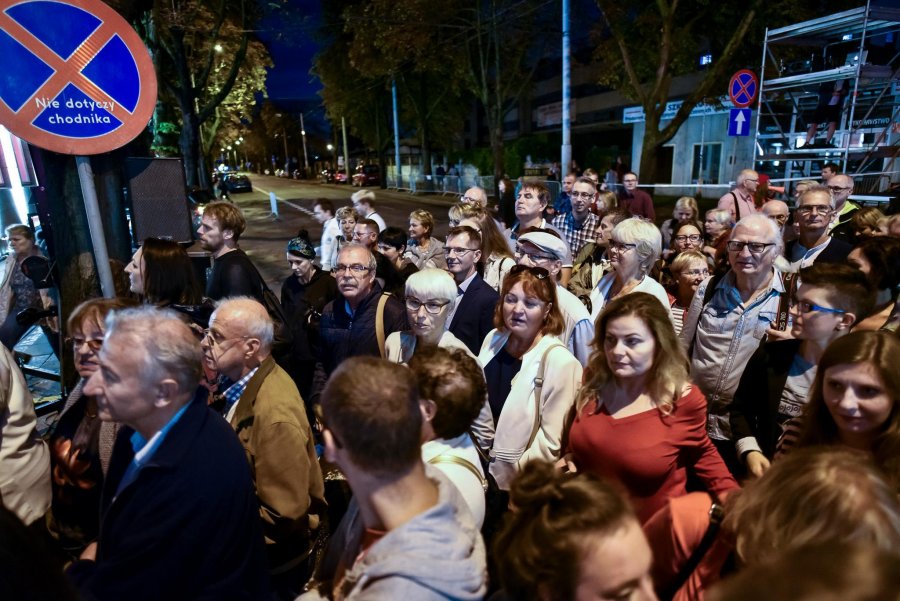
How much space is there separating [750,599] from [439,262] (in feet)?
16.6

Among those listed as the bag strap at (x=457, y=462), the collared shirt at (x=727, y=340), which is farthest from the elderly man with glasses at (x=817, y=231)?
the bag strap at (x=457, y=462)

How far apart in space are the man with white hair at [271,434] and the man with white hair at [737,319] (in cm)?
224

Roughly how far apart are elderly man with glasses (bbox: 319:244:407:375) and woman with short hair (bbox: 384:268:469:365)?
15.3 inches

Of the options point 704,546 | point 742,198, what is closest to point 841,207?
point 742,198

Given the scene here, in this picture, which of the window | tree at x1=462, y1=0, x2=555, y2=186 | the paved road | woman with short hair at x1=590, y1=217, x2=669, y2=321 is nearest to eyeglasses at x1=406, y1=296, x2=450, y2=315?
woman with short hair at x1=590, y1=217, x2=669, y2=321

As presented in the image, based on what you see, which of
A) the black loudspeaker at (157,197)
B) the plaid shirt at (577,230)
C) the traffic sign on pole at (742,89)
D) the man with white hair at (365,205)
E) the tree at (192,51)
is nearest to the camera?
the black loudspeaker at (157,197)

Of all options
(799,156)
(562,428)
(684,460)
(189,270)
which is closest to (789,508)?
(684,460)

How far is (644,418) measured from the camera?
2.22m

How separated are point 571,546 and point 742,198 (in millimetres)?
7117

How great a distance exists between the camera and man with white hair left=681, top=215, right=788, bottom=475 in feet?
9.78

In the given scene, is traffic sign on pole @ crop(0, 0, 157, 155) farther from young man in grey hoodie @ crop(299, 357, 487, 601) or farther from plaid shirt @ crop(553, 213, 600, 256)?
plaid shirt @ crop(553, 213, 600, 256)

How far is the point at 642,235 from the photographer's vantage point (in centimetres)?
365

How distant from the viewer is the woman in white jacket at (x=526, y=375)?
2588 mm

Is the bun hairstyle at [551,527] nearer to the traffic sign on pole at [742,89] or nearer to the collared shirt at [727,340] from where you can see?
the collared shirt at [727,340]
